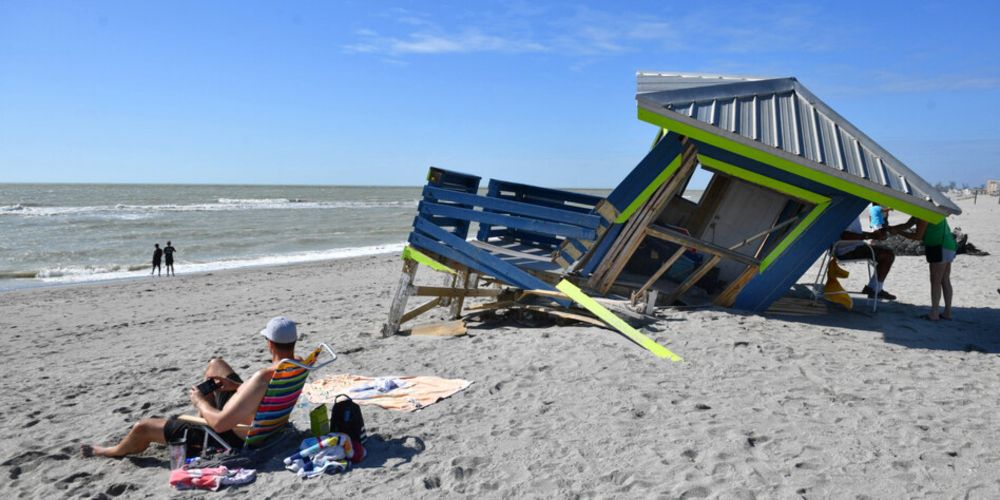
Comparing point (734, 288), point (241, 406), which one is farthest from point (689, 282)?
point (241, 406)

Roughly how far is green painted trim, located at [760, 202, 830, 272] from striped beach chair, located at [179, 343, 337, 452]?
5630mm

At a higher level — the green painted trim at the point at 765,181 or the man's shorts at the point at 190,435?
the green painted trim at the point at 765,181

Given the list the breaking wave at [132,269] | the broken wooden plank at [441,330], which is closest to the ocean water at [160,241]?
the breaking wave at [132,269]

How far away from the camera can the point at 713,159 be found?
27.0ft

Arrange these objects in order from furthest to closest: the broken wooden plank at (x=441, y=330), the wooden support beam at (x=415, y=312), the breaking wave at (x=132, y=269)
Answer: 1. the breaking wave at (x=132, y=269)
2. the wooden support beam at (x=415, y=312)
3. the broken wooden plank at (x=441, y=330)

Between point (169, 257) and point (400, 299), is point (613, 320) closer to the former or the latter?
point (400, 299)

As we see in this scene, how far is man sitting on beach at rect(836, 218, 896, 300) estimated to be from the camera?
29.1ft

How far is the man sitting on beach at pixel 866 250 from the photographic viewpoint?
29.1 ft

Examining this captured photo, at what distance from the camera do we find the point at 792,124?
309 inches

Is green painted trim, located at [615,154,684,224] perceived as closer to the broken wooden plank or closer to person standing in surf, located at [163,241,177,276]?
the broken wooden plank

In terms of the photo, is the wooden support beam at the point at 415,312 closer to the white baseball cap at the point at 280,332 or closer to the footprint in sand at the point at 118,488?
the white baseball cap at the point at 280,332

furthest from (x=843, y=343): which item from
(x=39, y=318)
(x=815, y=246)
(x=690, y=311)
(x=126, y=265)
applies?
(x=126, y=265)

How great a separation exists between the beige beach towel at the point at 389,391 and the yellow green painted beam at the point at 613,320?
1.89 metres

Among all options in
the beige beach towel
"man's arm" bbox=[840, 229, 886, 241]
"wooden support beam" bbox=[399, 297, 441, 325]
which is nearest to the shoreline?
"wooden support beam" bbox=[399, 297, 441, 325]
